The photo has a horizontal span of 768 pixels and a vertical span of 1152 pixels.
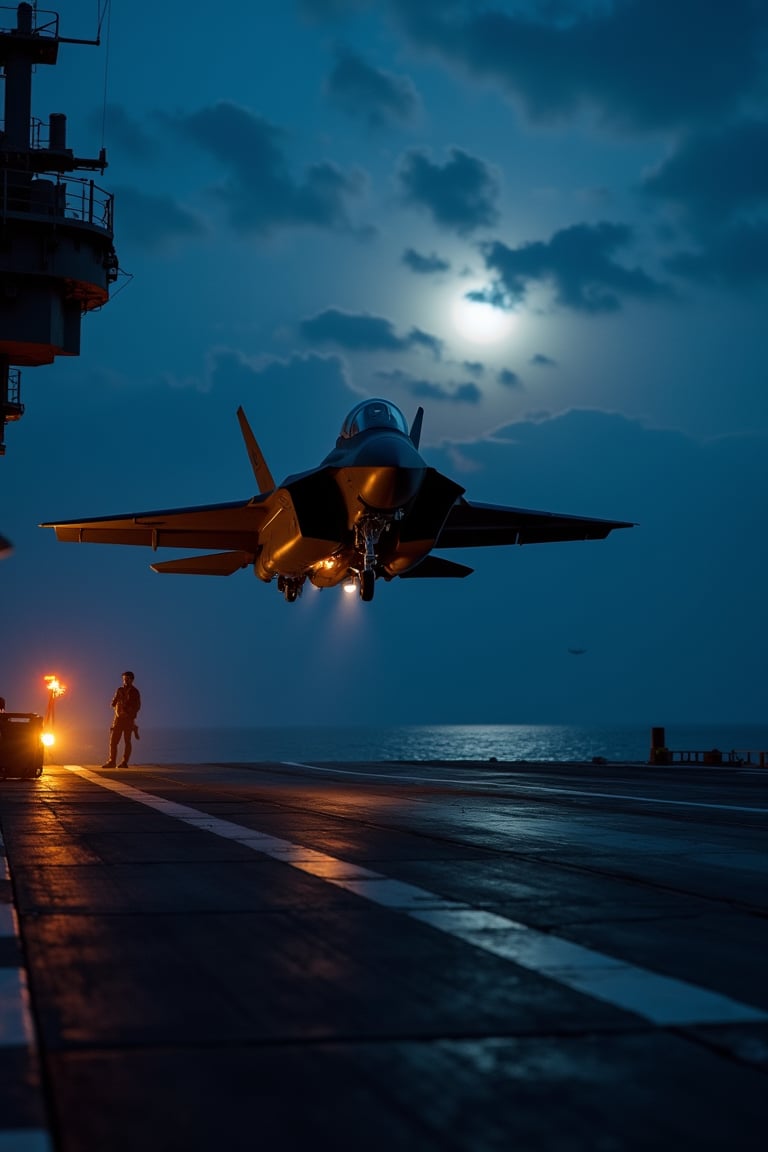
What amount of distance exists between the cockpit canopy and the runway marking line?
14.9m

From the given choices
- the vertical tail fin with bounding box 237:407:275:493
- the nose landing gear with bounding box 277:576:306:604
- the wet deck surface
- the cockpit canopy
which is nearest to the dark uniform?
the nose landing gear with bounding box 277:576:306:604

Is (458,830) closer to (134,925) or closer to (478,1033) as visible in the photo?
(134,925)

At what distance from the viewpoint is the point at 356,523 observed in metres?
23.1

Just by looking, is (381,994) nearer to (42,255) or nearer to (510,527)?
(510,527)

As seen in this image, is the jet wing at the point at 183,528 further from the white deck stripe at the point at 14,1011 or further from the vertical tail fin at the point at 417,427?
the white deck stripe at the point at 14,1011

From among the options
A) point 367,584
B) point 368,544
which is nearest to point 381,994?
point 368,544

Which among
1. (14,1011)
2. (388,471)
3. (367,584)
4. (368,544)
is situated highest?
(388,471)

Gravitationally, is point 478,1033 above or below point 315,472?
below

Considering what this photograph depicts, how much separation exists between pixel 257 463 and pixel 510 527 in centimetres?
799

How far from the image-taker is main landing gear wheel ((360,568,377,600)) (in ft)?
76.5

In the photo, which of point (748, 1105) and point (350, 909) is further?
point (350, 909)

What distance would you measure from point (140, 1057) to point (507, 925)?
9.02 feet

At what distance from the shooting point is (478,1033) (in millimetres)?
4051

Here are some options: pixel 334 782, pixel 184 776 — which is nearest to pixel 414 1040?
pixel 334 782
